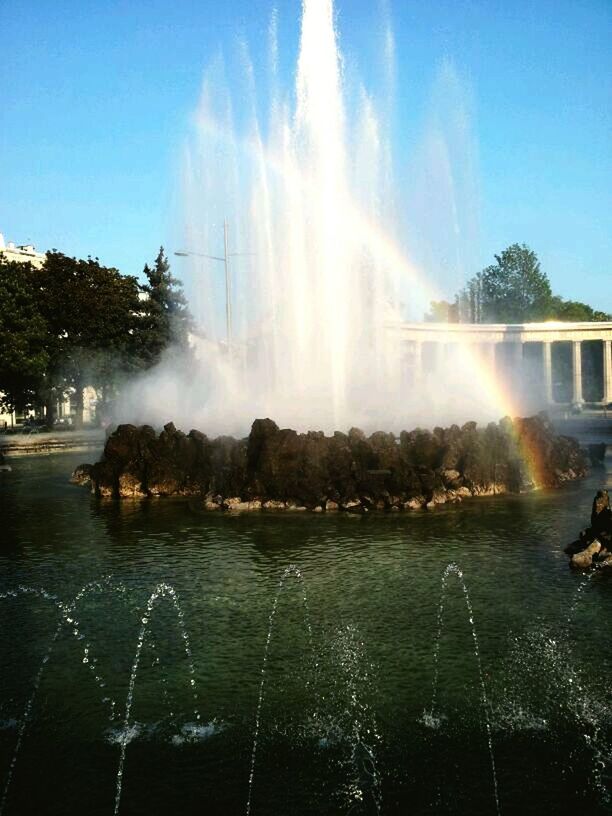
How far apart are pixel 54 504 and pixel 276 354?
15.6m

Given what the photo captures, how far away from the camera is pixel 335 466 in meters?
29.2

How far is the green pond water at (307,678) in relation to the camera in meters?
9.15

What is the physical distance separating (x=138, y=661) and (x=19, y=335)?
54141 mm

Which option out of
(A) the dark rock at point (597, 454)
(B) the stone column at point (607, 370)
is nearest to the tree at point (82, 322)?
(A) the dark rock at point (597, 454)

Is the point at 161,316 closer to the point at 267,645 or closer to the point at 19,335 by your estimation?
the point at 19,335

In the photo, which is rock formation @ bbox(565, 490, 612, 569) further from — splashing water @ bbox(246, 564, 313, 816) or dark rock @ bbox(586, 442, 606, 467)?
dark rock @ bbox(586, 442, 606, 467)

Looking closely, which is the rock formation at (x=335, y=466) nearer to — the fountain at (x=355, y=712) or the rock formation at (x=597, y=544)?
the rock formation at (x=597, y=544)

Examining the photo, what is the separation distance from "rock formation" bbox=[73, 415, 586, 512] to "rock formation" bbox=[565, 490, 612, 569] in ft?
28.8

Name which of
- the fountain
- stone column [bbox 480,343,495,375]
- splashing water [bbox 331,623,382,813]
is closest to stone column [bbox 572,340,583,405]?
stone column [bbox 480,343,495,375]

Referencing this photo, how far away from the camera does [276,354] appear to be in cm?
4225

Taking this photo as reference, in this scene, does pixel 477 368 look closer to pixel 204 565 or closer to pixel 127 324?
pixel 127 324

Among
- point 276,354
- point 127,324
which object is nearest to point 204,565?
point 276,354

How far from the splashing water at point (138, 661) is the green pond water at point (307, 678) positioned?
5 centimetres

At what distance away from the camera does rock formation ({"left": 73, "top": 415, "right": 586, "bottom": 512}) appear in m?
28.2
